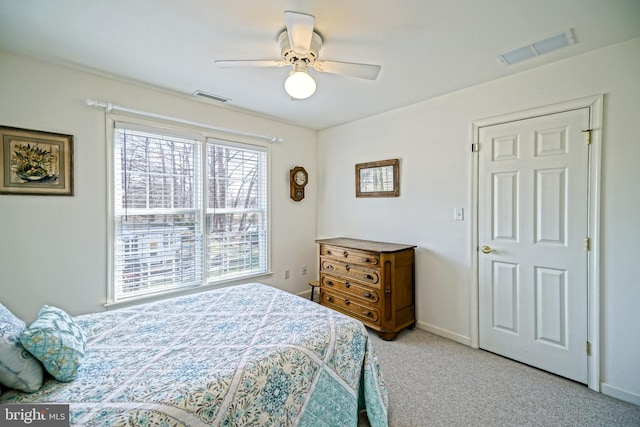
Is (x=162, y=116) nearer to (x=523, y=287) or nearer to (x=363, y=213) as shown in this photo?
(x=363, y=213)

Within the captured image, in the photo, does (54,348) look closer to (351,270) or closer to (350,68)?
(350,68)

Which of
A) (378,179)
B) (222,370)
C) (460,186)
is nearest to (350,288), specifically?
(378,179)

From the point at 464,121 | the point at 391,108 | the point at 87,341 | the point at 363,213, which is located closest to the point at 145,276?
the point at 87,341

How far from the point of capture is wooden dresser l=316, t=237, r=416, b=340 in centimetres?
278

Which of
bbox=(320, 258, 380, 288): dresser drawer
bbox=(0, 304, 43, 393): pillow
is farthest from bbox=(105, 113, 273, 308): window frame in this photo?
bbox=(0, 304, 43, 393): pillow

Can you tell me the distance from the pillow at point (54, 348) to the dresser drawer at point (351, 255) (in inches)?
89.4

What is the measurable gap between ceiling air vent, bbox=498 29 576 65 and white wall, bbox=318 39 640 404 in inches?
10.0

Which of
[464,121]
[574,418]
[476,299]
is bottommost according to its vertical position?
[574,418]

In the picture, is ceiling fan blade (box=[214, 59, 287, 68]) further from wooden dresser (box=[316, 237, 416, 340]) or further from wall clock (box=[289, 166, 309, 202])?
wall clock (box=[289, 166, 309, 202])

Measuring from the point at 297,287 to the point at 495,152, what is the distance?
2.93 meters

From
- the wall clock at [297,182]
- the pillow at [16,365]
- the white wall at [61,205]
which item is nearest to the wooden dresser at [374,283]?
the wall clock at [297,182]

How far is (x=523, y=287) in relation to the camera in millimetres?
2391

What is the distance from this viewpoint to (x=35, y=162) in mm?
2195

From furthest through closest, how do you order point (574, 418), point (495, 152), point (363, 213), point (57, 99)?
point (363, 213)
point (495, 152)
point (57, 99)
point (574, 418)
